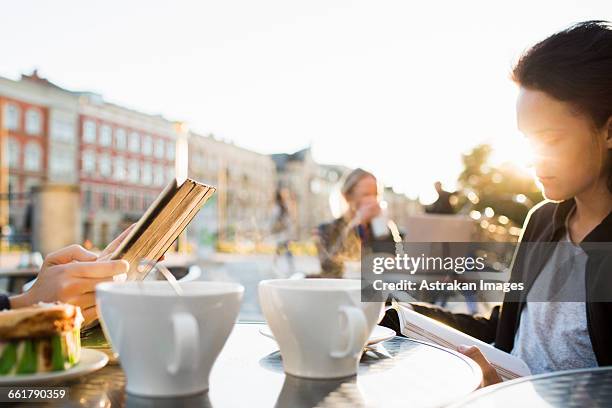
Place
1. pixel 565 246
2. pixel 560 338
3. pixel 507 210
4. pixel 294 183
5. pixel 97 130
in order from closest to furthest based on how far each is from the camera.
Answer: pixel 560 338, pixel 565 246, pixel 507 210, pixel 97 130, pixel 294 183

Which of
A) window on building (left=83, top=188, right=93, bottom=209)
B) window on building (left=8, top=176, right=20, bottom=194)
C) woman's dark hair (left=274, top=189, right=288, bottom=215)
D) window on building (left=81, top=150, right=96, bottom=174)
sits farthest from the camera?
window on building (left=83, top=188, right=93, bottom=209)

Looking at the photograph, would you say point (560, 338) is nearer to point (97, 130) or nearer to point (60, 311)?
point (60, 311)

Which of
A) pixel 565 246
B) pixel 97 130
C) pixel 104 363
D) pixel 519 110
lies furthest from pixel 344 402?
pixel 97 130

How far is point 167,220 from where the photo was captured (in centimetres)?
73

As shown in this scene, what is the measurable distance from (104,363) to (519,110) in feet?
3.09

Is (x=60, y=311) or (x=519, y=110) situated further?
(x=519, y=110)

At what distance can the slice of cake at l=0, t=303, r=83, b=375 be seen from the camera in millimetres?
645

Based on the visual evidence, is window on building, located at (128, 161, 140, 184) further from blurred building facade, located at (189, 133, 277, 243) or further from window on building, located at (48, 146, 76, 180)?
window on building, located at (48, 146, 76, 180)

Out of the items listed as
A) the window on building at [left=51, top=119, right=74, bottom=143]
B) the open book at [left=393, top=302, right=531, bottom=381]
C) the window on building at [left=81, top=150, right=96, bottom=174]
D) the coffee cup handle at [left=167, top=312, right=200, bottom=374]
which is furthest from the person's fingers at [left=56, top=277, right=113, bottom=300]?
the window on building at [left=81, top=150, right=96, bottom=174]

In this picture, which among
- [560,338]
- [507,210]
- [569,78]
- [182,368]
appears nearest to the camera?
[182,368]

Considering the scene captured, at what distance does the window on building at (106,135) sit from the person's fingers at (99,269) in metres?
40.4

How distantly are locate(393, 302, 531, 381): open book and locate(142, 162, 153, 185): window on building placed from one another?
4413 centimetres

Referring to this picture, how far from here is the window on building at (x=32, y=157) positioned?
3444 centimetres

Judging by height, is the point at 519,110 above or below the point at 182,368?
above
